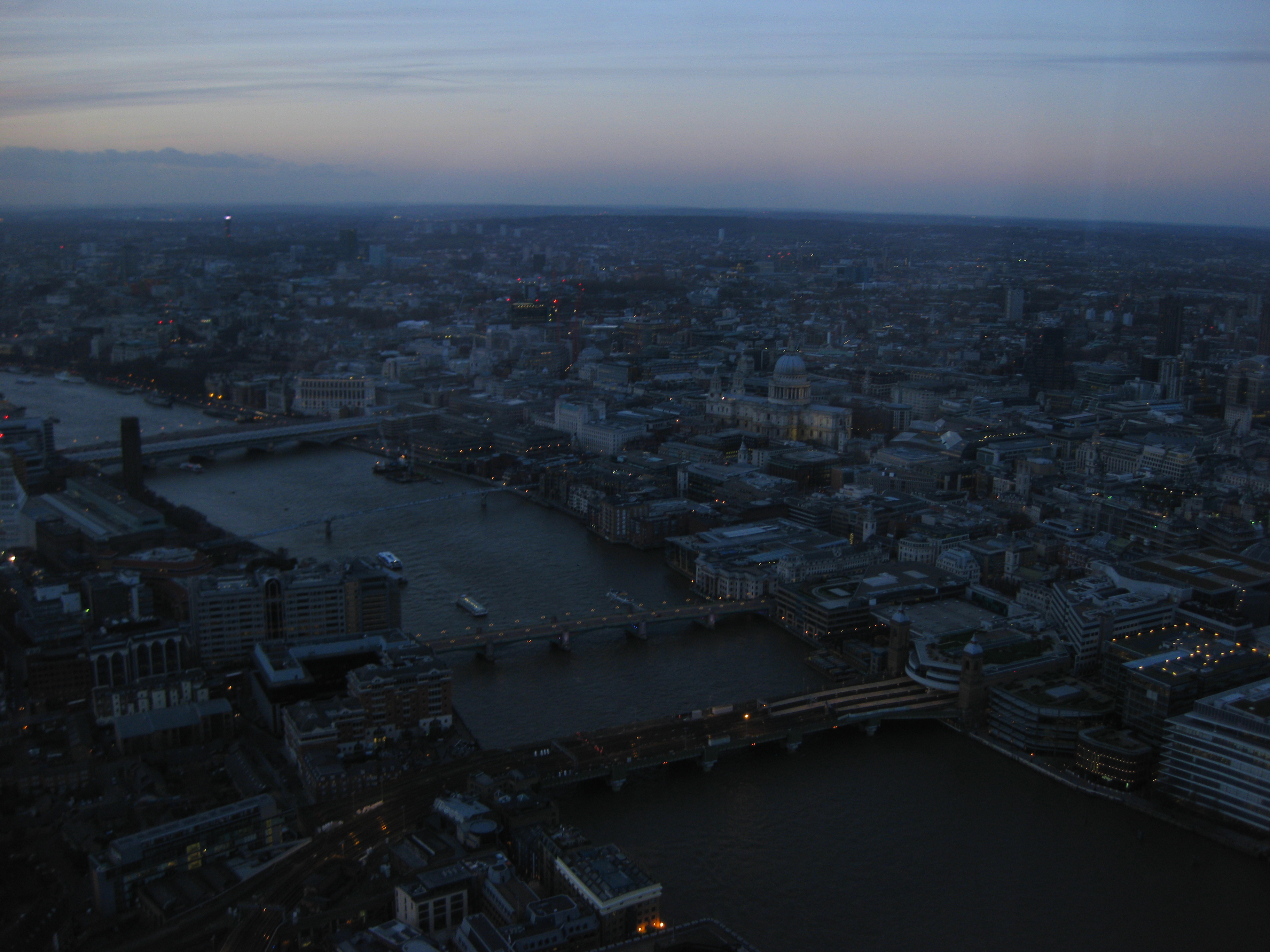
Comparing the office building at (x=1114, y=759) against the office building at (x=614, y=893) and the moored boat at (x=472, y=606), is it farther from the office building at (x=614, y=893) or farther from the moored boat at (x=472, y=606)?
the moored boat at (x=472, y=606)

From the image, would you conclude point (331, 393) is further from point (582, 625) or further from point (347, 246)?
point (582, 625)

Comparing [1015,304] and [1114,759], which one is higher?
[1015,304]

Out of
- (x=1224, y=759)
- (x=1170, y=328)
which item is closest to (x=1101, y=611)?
(x=1224, y=759)

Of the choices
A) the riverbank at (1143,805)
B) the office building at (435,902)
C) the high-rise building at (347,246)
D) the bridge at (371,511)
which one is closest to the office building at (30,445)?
the bridge at (371,511)

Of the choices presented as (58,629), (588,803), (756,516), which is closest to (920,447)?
(756,516)

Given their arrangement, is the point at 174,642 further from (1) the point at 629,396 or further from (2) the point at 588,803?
(1) the point at 629,396

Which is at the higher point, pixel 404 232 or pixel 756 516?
pixel 404 232
